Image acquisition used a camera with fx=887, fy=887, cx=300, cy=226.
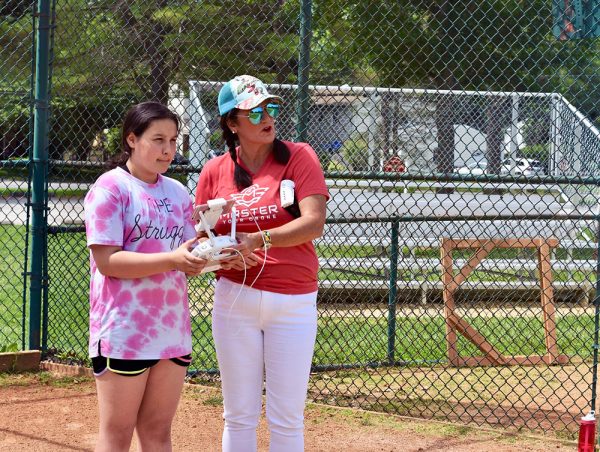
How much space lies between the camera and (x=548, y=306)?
698cm

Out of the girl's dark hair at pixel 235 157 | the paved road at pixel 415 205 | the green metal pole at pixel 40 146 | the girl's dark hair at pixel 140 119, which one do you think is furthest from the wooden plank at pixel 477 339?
the girl's dark hair at pixel 140 119

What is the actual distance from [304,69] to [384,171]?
2538 mm

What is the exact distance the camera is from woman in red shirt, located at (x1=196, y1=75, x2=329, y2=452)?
3555 millimetres

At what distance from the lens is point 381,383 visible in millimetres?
6254

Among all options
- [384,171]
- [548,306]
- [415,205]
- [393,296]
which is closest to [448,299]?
[393,296]

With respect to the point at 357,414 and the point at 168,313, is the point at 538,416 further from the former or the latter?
the point at 168,313

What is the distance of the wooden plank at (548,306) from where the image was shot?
22.3ft

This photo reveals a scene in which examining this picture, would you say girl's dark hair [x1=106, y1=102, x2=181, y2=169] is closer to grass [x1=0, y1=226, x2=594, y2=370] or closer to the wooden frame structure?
grass [x1=0, y1=226, x2=594, y2=370]

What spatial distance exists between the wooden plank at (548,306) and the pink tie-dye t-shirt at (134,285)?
162 inches

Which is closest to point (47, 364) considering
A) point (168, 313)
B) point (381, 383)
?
point (381, 383)

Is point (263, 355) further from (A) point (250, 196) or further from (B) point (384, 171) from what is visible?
(B) point (384, 171)

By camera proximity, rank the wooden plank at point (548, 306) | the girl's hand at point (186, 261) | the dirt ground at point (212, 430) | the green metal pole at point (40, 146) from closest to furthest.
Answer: the girl's hand at point (186, 261) < the dirt ground at point (212, 430) < the green metal pole at point (40, 146) < the wooden plank at point (548, 306)

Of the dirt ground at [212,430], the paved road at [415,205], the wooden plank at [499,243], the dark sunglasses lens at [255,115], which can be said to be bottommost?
the dirt ground at [212,430]

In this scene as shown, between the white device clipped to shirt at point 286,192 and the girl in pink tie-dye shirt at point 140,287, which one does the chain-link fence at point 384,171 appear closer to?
the white device clipped to shirt at point 286,192
